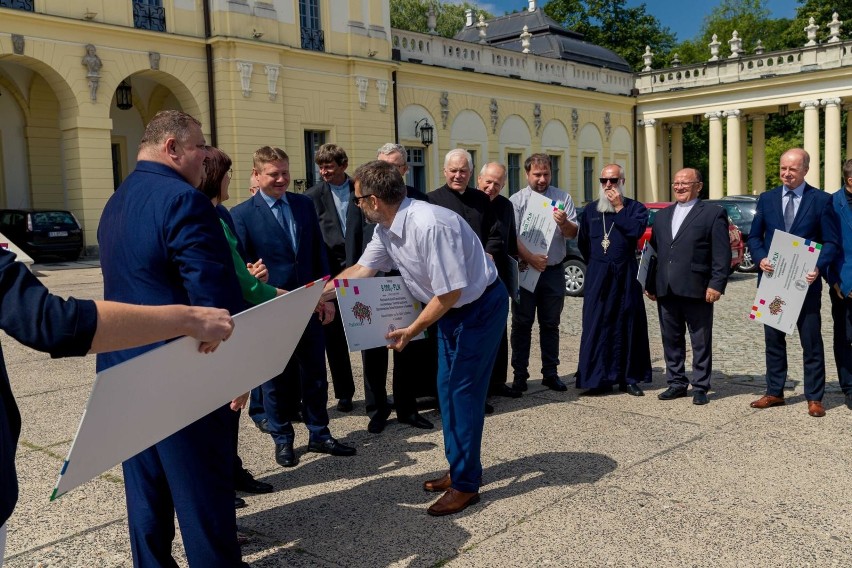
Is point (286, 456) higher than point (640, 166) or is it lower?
lower

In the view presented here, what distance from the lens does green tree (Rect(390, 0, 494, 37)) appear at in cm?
5609

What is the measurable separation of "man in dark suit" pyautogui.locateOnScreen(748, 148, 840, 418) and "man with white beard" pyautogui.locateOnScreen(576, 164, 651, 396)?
3.34ft

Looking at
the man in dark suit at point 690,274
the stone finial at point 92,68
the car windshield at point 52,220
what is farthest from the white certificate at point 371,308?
the stone finial at point 92,68

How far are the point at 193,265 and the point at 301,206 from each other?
2510 millimetres

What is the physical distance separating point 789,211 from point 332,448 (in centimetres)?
388

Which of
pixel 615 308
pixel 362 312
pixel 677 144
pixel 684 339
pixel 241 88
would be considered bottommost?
pixel 684 339

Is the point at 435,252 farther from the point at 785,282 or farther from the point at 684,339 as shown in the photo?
the point at 684,339

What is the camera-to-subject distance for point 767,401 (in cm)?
616

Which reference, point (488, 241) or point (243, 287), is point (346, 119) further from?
point (243, 287)

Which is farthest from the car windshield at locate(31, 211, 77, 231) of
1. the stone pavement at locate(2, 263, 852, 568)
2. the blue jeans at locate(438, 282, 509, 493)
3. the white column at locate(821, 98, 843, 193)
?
the white column at locate(821, 98, 843, 193)

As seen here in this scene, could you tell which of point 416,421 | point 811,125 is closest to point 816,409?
point 416,421

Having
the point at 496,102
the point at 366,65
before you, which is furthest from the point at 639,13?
the point at 366,65

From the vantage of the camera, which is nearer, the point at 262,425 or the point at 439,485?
the point at 439,485

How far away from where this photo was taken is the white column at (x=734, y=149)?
38.6 metres
